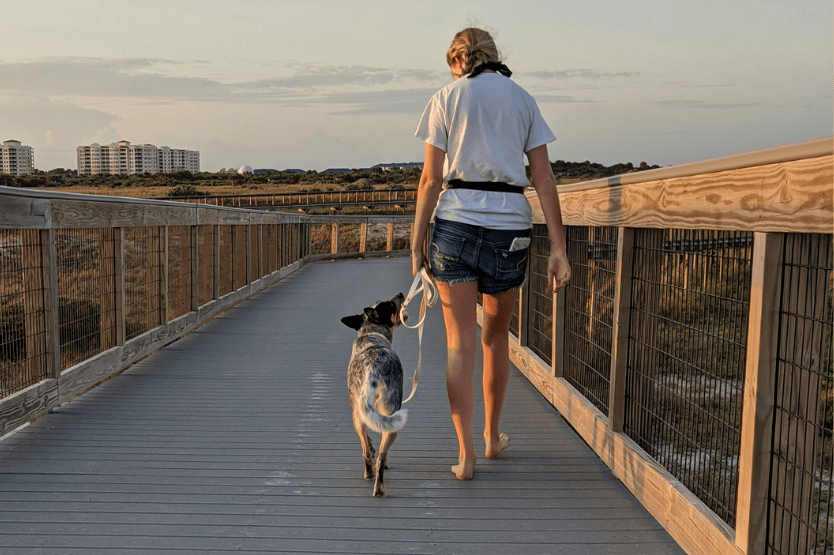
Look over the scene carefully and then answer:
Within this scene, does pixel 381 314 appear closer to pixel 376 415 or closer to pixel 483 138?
pixel 376 415

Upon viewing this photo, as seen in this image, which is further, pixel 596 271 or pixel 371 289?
pixel 371 289

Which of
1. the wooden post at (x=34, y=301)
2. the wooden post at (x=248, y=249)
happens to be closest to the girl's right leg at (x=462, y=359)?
the wooden post at (x=34, y=301)

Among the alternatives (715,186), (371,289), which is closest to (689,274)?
(715,186)

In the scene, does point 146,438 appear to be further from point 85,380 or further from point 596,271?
point 596,271

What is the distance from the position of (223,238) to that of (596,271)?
23.8 feet

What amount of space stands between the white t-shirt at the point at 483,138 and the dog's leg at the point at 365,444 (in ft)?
3.31

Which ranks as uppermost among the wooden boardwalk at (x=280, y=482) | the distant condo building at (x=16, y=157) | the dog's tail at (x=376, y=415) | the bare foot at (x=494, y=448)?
the distant condo building at (x=16, y=157)

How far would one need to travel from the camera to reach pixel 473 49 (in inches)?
137

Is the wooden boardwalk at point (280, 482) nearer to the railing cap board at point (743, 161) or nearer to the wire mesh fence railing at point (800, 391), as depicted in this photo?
the wire mesh fence railing at point (800, 391)

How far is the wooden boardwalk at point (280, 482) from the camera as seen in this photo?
121 inches

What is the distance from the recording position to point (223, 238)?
35.4 feet

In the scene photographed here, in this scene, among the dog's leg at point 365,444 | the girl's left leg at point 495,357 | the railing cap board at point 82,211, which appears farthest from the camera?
the railing cap board at point 82,211

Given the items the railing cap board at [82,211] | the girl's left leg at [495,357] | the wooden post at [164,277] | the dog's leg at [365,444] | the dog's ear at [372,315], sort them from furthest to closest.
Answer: the wooden post at [164,277], the railing cap board at [82,211], the dog's ear at [372,315], the girl's left leg at [495,357], the dog's leg at [365,444]

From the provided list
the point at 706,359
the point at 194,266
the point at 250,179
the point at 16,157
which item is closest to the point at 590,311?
the point at 706,359
